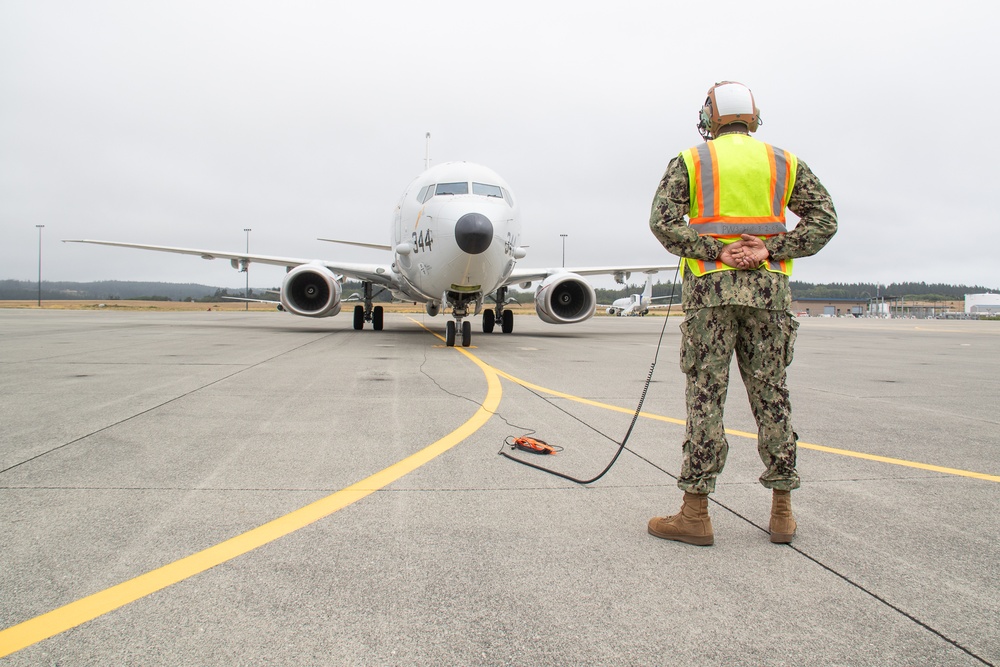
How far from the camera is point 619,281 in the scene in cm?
2178

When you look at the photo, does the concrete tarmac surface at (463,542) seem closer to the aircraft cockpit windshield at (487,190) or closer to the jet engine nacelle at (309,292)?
the aircraft cockpit windshield at (487,190)

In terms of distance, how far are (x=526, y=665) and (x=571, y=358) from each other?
10067 millimetres

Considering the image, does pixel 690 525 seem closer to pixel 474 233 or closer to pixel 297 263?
pixel 474 233

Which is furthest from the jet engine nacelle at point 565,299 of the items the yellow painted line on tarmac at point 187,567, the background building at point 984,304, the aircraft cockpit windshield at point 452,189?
the background building at point 984,304

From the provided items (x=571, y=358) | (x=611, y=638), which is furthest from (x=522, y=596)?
(x=571, y=358)

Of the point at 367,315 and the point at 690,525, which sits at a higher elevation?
the point at 367,315

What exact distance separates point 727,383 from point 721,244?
0.63m

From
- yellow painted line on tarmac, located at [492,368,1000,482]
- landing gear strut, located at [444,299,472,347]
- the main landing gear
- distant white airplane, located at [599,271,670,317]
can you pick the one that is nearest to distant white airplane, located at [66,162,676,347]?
landing gear strut, located at [444,299,472,347]

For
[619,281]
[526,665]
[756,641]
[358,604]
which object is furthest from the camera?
[619,281]

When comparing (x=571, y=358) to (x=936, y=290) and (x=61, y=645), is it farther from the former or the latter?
(x=936, y=290)

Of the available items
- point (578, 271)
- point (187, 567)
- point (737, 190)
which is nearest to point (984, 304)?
point (578, 271)

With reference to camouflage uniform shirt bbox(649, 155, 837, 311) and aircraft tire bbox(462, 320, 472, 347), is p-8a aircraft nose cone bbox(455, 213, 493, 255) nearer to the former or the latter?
aircraft tire bbox(462, 320, 472, 347)

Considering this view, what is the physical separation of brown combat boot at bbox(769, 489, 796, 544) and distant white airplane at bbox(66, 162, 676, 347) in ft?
29.3

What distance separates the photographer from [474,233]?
11.2 m
